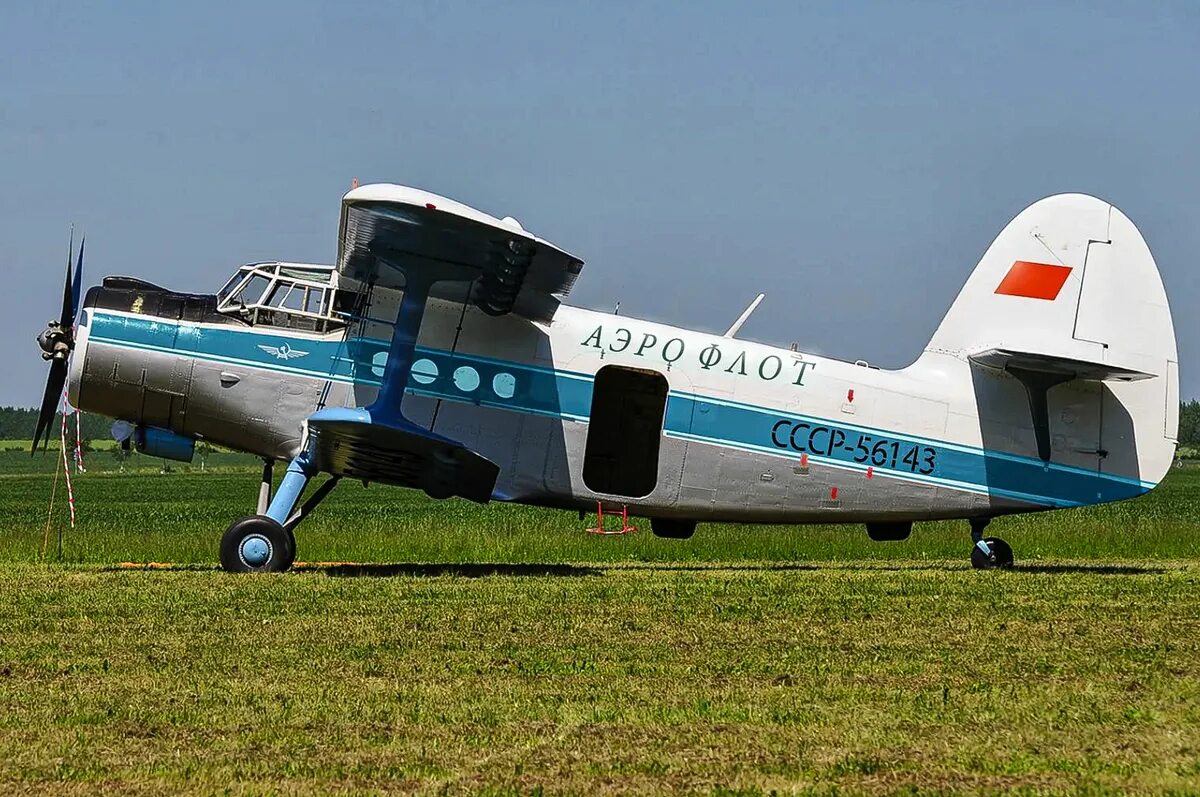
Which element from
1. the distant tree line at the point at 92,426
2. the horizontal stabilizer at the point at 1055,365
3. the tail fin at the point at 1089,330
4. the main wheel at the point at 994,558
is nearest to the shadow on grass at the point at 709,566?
the main wheel at the point at 994,558

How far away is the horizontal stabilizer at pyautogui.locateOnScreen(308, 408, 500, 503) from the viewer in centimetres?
1220

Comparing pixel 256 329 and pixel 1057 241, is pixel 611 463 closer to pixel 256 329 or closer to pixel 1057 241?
pixel 256 329

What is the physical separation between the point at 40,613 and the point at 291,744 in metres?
4.96

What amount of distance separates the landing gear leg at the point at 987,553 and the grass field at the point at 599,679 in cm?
46

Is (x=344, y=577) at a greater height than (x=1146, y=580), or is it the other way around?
(x=1146, y=580)

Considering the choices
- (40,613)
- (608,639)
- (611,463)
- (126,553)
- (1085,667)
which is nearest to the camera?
(1085,667)

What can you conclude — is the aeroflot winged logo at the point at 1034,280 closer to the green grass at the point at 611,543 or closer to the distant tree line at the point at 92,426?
the green grass at the point at 611,543

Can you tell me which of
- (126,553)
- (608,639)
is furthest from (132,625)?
(126,553)

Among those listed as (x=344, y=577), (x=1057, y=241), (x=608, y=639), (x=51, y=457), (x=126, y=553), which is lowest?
(x=51, y=457)

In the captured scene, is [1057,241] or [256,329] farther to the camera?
[1057,241]

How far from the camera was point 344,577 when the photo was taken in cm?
1282

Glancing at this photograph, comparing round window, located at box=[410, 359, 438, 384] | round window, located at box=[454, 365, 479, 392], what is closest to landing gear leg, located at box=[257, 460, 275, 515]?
round window, located at box=[410, 359, 438, 384]

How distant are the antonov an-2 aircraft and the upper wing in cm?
4

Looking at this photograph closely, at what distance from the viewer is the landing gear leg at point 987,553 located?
14.7m
